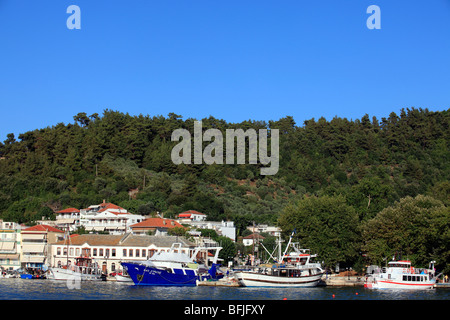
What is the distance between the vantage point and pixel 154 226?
81688 mm

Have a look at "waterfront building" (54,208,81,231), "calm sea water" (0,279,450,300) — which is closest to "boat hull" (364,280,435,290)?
"calm sea water" (0,279,450,300)

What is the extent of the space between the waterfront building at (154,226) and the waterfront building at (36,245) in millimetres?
12296

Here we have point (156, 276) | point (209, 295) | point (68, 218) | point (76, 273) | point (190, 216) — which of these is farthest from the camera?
point (190, 216)

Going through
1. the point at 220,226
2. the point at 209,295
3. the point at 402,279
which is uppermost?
the point at 220,226

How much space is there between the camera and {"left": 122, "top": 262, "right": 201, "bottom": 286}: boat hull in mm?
53281

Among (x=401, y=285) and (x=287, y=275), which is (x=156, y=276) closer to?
(x=287, y=275)

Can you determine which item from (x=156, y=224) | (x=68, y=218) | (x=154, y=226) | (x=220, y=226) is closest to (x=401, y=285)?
(x=154, y=226)

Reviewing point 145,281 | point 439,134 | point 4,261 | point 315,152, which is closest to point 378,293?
point 145,281

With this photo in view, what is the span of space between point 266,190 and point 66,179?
40009mm

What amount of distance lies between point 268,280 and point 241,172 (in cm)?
6872

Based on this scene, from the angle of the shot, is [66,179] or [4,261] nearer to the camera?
[4,261]

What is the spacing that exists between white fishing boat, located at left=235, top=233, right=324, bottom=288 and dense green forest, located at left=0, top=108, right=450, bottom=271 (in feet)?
25.2

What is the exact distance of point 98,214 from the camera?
89.9 m
